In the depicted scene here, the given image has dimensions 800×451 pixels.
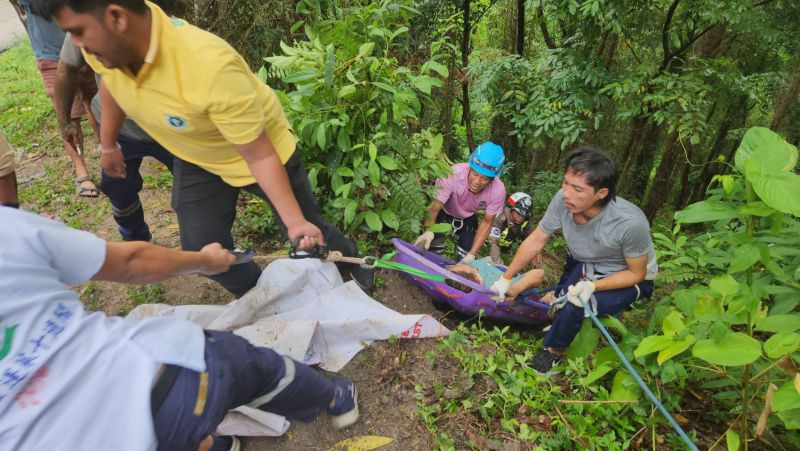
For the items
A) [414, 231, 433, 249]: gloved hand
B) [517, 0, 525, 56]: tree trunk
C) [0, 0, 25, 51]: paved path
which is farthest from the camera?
[0, 0, 25, 51]: paved path

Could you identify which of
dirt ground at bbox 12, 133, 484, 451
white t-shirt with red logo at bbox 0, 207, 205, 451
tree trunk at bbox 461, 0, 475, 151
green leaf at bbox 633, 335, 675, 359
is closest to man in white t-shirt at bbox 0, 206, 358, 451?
white t-shirt with red logo at bbox 0, 207, 205, 451

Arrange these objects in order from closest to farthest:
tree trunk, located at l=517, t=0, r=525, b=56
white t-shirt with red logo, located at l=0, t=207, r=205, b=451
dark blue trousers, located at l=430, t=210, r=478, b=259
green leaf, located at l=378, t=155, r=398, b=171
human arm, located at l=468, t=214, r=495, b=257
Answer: white t-shirt with red logo, located at l=0, t=207, r=205, b=451 → green leaf, located at l=378, t=155, r=398, b=171 → human arm, located at l=468, t=214, r=495, b=257 → dark blue trousers, located at l=430, t=210, r=478, b=259 → tree trunk, located at l=517, t=0, r=525, b=56

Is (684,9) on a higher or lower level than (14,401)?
higher

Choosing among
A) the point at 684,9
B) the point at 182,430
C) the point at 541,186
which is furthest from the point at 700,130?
the point at 182,430

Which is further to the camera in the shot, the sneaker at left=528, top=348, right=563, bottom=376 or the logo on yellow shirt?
the sneaker at left=528, top=348, right=563, bottom=376

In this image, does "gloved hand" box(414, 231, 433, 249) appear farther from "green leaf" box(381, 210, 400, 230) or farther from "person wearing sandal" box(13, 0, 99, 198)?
"person wearing sandal" box(13, 0, 99, 198)

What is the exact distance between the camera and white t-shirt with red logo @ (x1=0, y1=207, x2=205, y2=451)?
965 mm

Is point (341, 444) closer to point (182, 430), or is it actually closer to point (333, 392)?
point (333, 392)

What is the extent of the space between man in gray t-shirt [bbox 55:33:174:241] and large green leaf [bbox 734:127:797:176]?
120 inches

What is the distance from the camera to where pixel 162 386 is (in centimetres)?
119

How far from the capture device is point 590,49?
4953mm

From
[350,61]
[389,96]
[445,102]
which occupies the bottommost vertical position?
[445,102]

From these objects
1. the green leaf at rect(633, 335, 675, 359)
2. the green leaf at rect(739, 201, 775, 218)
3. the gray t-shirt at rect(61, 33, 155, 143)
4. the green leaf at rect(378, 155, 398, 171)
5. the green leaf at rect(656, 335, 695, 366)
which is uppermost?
the gray t-shirt at rect(61, 33, 155, 143)

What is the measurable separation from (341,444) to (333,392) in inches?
12.3
